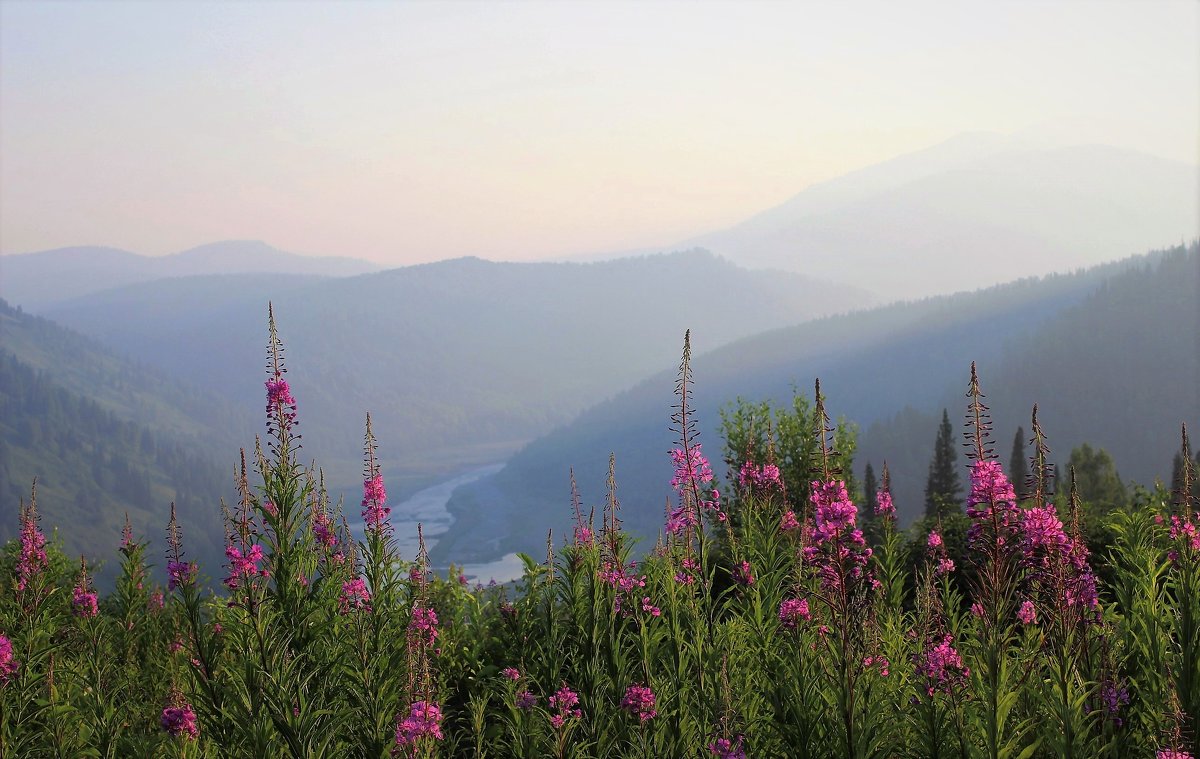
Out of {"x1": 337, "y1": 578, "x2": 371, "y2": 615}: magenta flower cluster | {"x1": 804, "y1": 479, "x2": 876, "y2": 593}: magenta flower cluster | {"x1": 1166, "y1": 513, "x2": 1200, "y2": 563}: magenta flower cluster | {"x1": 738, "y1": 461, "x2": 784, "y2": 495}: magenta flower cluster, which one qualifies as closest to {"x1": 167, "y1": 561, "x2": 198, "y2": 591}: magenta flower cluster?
{"x1": 337, "y1": 578, "x2": 371, "y2": 615}: magenta flower cluster

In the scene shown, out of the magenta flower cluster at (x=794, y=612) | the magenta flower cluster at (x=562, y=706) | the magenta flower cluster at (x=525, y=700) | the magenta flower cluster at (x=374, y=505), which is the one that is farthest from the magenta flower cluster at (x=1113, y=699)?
the magenta flower cluster at (x=374, y=505)

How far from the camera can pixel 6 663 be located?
9.24m

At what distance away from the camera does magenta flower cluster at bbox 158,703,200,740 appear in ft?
26.8

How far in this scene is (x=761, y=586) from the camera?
8.94 m

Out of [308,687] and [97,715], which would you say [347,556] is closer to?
[308,687]

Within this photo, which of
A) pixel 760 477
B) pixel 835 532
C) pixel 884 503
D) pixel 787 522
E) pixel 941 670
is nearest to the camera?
pixel 835 532

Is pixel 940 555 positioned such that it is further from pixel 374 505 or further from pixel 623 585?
pixel 374 505

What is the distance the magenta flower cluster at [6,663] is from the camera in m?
9.09

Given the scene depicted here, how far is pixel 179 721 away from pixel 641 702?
452 cm

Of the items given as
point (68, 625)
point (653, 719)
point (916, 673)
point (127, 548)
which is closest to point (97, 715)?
point (127, 548)

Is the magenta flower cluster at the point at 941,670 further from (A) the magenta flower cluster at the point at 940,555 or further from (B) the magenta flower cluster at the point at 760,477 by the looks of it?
(A) the magenta flower cluster at the point at 940,555

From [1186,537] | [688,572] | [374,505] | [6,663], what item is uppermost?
[374,505]

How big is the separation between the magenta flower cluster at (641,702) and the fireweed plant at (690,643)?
0.11ft

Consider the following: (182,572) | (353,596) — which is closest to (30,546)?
(182,572)
